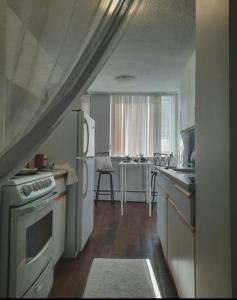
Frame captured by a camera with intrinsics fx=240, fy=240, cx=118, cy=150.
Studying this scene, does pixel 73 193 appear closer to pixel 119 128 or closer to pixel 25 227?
pixel 25 227

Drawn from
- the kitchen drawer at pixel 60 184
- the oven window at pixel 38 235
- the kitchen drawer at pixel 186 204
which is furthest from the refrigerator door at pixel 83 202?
the kitchen drawer at pixel 186 204

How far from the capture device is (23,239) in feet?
4.42

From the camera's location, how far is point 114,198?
5.39 meters

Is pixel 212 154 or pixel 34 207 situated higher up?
pixel 212 154

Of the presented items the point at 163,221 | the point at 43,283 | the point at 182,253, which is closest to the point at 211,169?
the point at 182,253

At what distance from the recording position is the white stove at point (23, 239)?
1.27m

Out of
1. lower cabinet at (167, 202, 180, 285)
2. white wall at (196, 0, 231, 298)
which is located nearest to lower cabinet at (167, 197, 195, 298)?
lower cabinet at (167, 202, 180, 285)

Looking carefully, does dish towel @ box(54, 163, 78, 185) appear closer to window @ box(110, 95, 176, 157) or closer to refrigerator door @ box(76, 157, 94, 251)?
refrigerator door @ box(76, 157, 94, 251)

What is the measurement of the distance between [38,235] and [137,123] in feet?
13.6

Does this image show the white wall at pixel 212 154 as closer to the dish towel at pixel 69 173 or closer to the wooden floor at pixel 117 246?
the wooden floor at pixel 117 246

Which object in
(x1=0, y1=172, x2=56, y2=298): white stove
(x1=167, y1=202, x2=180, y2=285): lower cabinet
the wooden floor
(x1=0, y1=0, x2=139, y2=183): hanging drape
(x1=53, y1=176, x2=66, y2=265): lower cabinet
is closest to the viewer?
(x1=0, y1=0, x2=139, y2=183): hanging drape

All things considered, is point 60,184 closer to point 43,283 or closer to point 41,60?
point 43,283

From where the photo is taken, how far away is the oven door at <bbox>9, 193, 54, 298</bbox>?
1.28m

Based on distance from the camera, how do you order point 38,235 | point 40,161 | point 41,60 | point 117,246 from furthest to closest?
point 117,246, point 40,161, point 38,235, point 41,60
